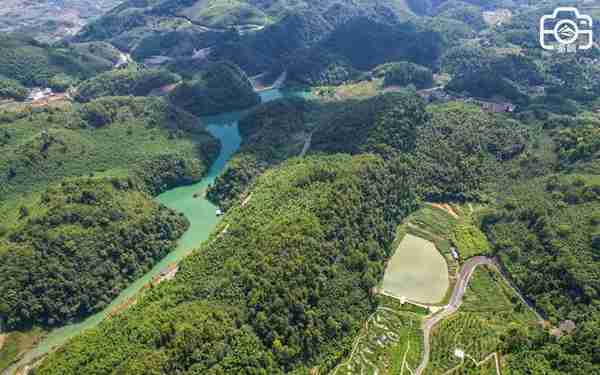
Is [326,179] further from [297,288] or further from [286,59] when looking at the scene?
[286,59]

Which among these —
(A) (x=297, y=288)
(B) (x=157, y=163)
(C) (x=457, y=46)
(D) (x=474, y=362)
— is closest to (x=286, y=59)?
(C) (x=457, y=46)

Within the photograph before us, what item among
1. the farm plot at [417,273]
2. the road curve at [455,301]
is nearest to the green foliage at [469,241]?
the road curve at [455,301]

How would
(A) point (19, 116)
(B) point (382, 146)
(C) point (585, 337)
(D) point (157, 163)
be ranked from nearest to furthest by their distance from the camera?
(C) point (585, 337) < (B) point (382, 146) < (D) point (157, 163) < (A) point (19, 116)

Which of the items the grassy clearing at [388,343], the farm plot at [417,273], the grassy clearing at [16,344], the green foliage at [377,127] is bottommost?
the grassy clearing at [388,343]

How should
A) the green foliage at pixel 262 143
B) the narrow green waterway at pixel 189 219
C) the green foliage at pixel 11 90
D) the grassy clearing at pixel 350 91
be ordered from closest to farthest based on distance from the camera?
the narrow green waterway at pixel 189 219 → the green foliage at pixel 262 143 → the green foliage at pixel 11 90 → the grassy clearing at pixel 350 91

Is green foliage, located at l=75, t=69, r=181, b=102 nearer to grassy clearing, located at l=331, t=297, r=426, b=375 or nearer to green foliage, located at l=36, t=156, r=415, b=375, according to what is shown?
green foliage, located at l=36, t=156, r=415, b=375

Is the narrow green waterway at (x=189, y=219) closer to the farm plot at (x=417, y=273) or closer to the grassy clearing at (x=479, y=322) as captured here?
the farm plot at (x=417, y=273)

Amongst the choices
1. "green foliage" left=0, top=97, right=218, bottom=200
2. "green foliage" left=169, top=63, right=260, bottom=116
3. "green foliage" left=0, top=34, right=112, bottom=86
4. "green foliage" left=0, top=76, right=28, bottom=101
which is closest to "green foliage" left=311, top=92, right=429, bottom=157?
"green foliage" left=0, top=97, right=218, bottom=200
